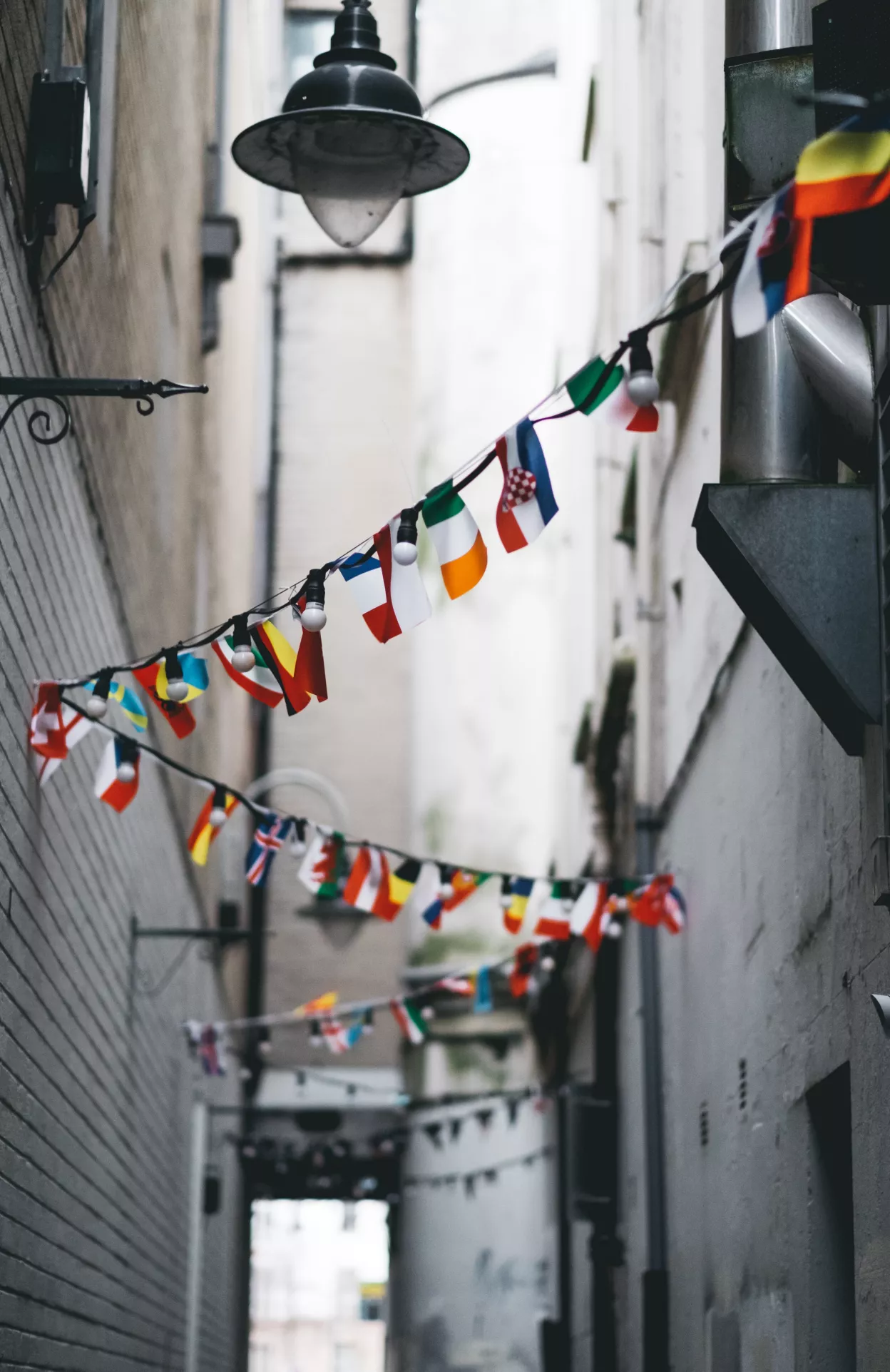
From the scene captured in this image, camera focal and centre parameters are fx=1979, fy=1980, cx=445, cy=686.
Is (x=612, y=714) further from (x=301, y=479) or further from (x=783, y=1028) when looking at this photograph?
(x=301, y=479)

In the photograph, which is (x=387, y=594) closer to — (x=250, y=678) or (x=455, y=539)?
(x=455, y=539)

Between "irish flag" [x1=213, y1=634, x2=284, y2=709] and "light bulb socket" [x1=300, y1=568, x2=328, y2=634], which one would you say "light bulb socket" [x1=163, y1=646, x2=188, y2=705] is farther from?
"light bulb socket" [x1=300, y1=568, x2=328, y2=634]

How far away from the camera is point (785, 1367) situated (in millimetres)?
6977

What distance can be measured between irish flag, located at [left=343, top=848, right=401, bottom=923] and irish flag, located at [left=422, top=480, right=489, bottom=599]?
152 inches

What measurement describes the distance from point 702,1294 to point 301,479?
18555 mm

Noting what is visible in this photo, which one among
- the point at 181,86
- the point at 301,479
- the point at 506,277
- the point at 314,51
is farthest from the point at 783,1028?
the point at 314,51

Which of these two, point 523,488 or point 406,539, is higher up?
point 523,488

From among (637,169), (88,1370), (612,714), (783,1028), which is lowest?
(88,1370)

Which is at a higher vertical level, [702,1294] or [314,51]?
[314,51]

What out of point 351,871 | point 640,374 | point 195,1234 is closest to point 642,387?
point 640,374

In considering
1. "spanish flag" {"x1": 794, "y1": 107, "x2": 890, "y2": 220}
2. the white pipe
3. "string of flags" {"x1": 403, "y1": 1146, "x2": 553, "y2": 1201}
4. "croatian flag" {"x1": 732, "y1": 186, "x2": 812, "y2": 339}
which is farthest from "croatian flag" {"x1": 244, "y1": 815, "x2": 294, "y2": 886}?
"string of flags" {"x1": 403, "y1": 1146, "x2": 553, "y2": 1201}

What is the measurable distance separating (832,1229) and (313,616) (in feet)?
8.93

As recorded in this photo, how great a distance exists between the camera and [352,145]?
6.44 metres

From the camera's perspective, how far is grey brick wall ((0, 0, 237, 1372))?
668 cm
